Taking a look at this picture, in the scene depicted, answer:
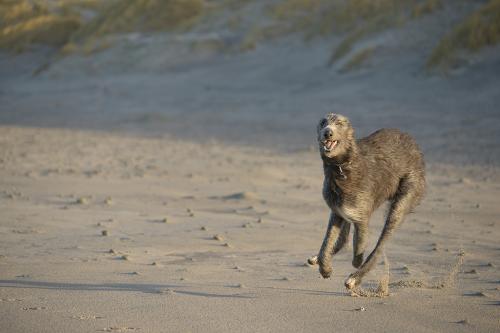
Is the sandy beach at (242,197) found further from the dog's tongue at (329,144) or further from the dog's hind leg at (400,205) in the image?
the dog's tongue at (329,144)

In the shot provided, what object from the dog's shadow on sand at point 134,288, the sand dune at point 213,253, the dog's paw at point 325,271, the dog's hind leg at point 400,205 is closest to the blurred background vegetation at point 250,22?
the sand dune at point 213,253

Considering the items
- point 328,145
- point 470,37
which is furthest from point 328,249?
point 470,37

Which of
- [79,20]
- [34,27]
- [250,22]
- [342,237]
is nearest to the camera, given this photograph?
[342,237]

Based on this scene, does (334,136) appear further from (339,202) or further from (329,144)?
(339,202)

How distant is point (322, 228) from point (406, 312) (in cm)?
323

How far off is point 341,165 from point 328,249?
0.55 meters

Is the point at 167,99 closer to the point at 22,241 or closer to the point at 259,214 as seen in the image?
the point at 259,214

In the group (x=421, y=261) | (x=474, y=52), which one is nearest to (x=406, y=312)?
(x=421, y=261)

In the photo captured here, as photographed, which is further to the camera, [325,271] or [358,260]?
[358,260]

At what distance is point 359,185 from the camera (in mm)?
5547

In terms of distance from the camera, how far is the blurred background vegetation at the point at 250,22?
19.2m

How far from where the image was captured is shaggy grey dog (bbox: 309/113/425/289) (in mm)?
5441

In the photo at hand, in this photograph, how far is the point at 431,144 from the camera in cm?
1411

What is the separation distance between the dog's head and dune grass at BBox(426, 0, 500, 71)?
1377cm
